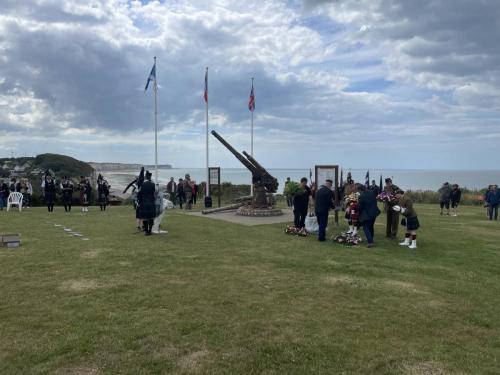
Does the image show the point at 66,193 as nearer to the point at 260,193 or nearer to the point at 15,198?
the point at 15,198

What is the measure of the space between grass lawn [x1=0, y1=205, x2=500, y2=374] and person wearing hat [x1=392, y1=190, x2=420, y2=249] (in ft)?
1.69

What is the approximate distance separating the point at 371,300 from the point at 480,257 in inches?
196

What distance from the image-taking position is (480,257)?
9836mm

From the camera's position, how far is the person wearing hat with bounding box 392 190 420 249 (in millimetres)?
11047

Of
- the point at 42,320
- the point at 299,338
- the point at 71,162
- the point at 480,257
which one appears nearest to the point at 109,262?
the point at 42,320

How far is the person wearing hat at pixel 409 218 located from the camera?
11047 millimetres

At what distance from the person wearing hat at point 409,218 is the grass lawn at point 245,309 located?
516 mm

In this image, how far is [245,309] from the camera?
19.2ft

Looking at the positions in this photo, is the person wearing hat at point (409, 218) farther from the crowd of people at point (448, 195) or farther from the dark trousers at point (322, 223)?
the crowd of people at point (448, 195)

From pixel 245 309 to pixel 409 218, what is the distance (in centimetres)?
684

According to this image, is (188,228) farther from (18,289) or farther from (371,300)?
(371,300)

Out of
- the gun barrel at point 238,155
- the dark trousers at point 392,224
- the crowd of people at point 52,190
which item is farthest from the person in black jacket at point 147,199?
the crowd of people at point 52,190

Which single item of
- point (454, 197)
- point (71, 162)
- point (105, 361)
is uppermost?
point (71, 162)

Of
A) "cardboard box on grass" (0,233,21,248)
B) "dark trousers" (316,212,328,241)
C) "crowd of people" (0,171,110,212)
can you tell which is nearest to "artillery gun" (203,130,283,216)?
"crowd of people" (0,171,110,212)
